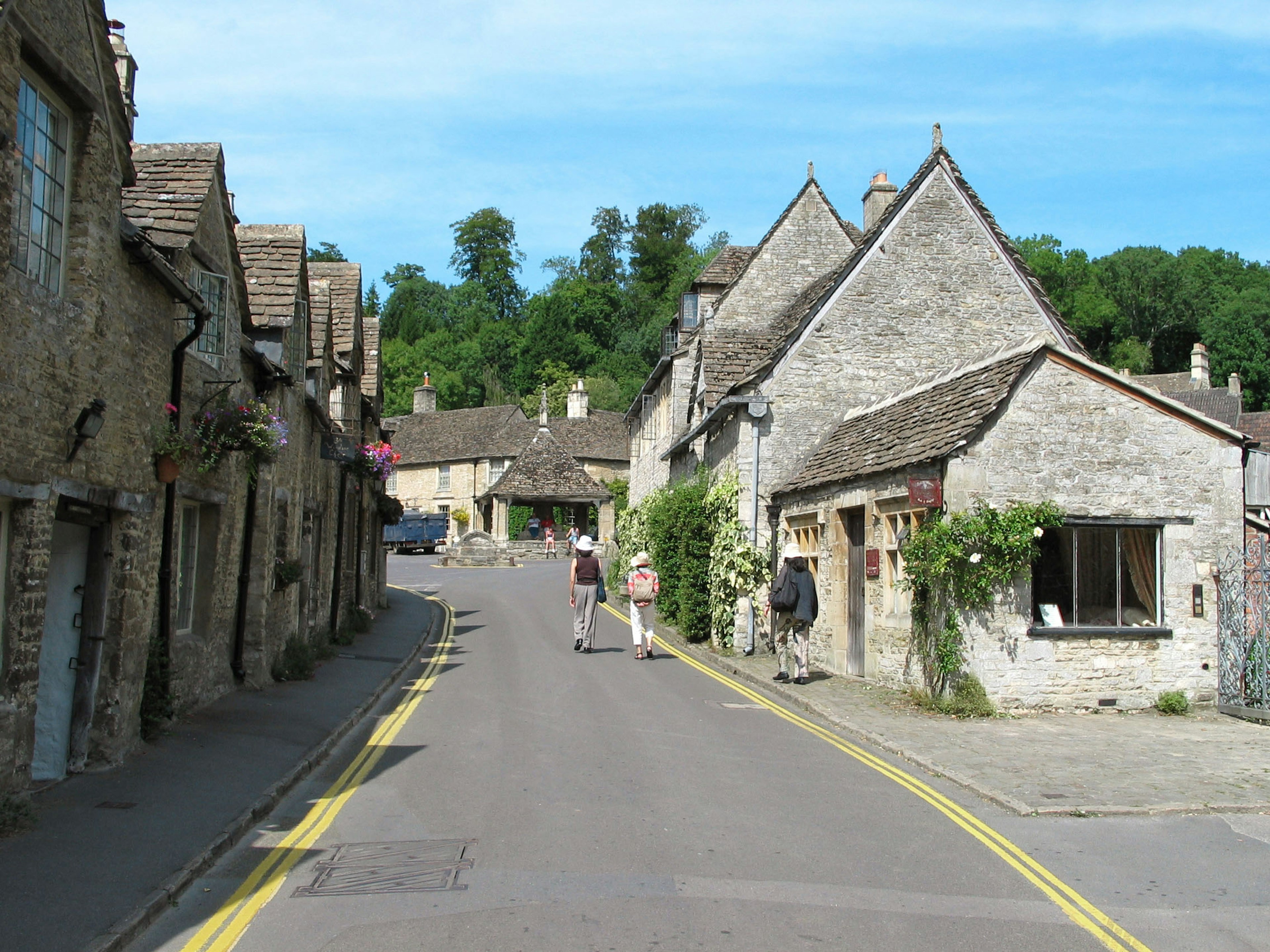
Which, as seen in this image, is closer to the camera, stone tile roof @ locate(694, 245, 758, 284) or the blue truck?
stone tile roof @ locate(694, 245, 758, 284)

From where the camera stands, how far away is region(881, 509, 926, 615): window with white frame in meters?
14.7

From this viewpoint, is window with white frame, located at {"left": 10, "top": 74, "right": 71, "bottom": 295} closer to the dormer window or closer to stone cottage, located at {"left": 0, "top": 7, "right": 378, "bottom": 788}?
stone cottage, located at {"left": 0, "top": 7, "right": 378, "bottom": 788}

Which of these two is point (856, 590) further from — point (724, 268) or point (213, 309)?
point (724, 268)

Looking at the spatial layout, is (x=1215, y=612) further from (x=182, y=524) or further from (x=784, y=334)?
(x=182, y=524)

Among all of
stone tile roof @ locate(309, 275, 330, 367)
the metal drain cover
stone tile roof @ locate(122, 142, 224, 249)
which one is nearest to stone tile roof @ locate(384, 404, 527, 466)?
stone tile roof @ locate(309, 275, 330, 367)

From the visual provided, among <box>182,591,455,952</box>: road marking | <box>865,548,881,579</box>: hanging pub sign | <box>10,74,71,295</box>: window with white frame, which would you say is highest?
<box>10,74,71,295</box>: window with white frame

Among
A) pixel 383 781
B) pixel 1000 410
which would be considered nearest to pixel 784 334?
pixel 1000 410

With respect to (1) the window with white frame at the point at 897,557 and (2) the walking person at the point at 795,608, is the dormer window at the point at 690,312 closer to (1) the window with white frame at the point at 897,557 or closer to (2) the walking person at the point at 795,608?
(2) the walking person at the point at 795,608

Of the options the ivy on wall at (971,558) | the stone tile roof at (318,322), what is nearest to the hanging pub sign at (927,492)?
the ivy on wall at (971,558)

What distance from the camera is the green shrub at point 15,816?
23.2ft

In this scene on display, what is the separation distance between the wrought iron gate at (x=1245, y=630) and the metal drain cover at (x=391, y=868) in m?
10.2

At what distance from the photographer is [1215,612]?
14.0 metres

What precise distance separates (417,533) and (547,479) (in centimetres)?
830

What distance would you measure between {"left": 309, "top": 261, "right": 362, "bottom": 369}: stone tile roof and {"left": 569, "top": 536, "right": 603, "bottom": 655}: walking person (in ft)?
20.9
